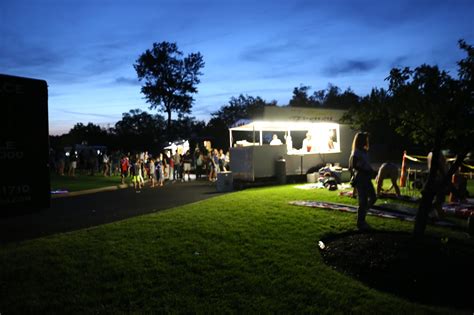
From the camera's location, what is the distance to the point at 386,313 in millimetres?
3918

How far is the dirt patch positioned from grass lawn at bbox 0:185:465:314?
0.27 m

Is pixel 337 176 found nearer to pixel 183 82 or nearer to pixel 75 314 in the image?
pixel 75 314

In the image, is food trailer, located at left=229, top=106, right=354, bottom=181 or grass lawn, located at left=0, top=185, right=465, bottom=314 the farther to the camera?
food trailer, located at left=229, top=106, right=354, bottom=181

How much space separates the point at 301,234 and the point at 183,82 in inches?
2455

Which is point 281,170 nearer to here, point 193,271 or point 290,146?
point 290,146

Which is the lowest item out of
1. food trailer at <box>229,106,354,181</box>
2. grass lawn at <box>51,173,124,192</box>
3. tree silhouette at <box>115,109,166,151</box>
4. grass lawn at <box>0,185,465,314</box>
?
grass lawn at <box>0,185,465,314</box>

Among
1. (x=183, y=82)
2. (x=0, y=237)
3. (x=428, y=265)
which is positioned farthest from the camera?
(x=183, y=82)

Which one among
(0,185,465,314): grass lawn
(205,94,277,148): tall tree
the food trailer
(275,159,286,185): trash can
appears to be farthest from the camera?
(205,94,277,148): tall tree

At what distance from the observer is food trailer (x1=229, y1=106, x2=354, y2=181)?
1638cm

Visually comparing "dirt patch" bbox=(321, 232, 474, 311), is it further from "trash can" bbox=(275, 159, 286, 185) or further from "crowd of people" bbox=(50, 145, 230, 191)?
"crowd of people" bbox=(50, 145, 230, 191)

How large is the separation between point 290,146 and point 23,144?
1741cm

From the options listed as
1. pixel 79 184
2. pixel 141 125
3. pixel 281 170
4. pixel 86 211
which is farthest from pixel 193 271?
pixel 141 125

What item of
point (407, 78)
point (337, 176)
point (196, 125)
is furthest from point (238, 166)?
point (196, 125)

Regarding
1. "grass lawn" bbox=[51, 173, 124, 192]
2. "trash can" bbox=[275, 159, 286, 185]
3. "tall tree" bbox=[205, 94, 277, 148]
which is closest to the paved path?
"grass lawn" bbox=[51, 173, 124, 192]
